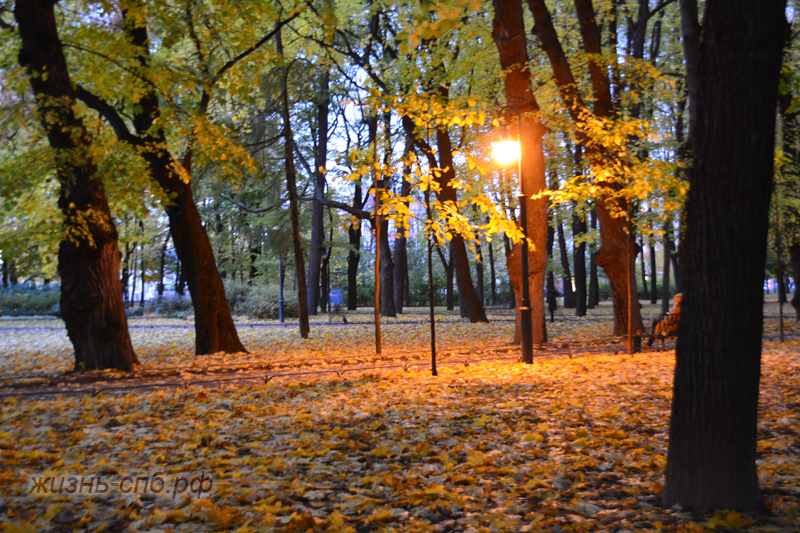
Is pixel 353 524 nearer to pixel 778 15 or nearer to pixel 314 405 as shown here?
pixel 314 405

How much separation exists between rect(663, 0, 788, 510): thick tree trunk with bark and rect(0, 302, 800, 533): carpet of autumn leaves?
326 mm

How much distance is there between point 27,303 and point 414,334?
92.7 ft

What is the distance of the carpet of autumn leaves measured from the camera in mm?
3127

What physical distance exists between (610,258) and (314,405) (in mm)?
8901

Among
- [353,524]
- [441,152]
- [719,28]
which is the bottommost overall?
[353,524]

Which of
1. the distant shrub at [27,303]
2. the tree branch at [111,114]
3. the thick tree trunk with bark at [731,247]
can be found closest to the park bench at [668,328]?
the thick tree trunk with bark at [731,247]

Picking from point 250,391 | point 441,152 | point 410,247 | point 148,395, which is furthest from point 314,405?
point 410,247

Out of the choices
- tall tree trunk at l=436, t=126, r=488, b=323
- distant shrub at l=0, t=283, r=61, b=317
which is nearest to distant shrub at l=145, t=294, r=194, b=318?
distant shrub at l=0, t=283, r=61, b=317

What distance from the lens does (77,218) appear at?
8.49 m

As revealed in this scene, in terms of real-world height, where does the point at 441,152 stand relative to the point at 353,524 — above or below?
above

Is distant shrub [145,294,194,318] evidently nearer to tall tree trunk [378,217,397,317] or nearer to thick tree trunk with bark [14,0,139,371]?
tall tree trunk [378,217,397,317]

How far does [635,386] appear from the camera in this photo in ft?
22.7

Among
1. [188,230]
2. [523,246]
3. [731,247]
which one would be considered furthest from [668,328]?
[188,230]

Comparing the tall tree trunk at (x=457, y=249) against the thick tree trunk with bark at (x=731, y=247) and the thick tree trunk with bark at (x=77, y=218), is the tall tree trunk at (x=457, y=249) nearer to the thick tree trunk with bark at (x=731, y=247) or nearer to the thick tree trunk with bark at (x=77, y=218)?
the thick tree trunk with bark at (x=77, y=218)
